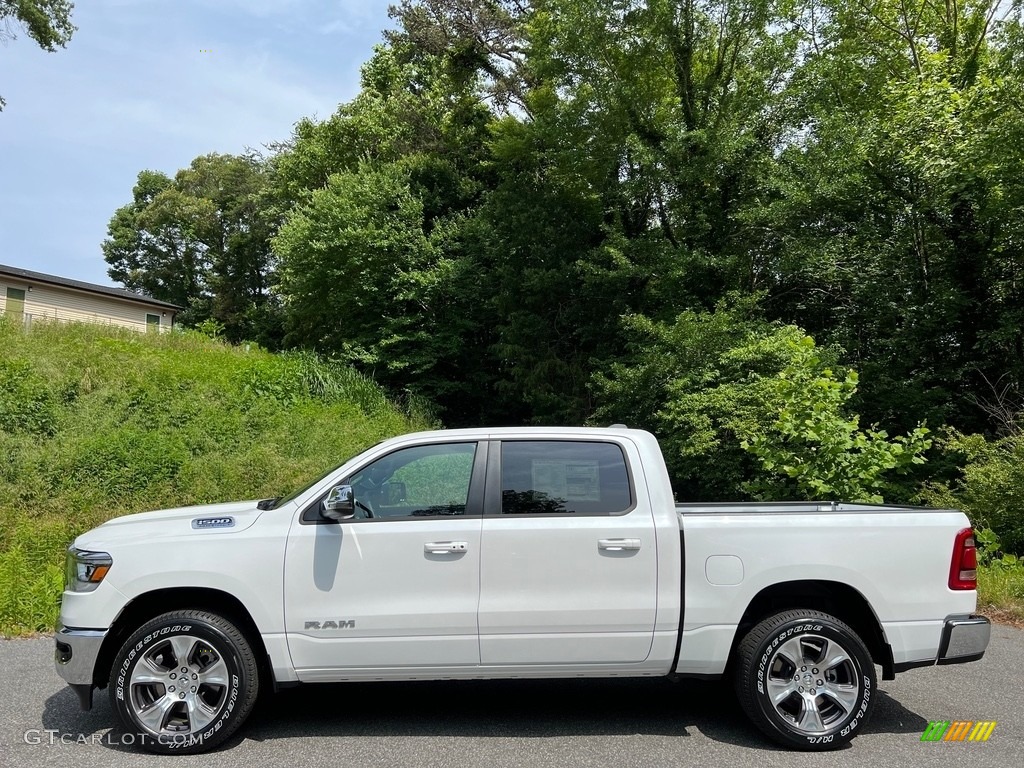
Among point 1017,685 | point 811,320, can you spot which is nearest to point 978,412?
point 811,320

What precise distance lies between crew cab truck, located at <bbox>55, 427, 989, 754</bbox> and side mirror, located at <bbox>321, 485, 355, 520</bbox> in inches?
0.4

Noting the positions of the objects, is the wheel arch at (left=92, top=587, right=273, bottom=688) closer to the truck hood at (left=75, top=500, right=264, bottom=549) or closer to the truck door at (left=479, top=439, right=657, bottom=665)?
the truck hood at (left=75, top=500, right=264, bottom=549)

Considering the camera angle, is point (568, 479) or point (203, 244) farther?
point (203, 244)

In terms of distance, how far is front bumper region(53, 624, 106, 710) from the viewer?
13.5ft

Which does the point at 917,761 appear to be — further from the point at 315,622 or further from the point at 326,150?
the point at 326,150

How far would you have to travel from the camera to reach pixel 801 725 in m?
4.25

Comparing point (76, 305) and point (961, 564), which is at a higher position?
point (76, 305)

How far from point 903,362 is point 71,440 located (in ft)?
48.9

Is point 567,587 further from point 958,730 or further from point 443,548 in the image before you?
point 958,730

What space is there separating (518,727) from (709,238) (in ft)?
44.9

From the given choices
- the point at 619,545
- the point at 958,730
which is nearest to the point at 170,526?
the point at 619,545

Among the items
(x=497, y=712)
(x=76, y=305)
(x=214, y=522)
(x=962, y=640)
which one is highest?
(x=76, y=305)

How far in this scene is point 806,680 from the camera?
4309 mm

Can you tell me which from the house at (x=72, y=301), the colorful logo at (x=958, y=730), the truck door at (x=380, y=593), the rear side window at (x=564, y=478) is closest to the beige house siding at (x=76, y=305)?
the house at (x=72, y=301)
